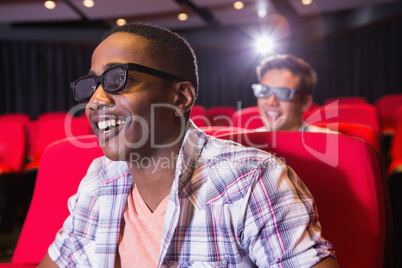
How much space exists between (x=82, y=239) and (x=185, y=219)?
0.37m

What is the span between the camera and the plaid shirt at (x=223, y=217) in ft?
2.60

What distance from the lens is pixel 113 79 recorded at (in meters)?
0.95

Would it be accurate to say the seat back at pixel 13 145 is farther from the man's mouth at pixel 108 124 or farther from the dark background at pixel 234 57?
the dark background at pixel 234 57

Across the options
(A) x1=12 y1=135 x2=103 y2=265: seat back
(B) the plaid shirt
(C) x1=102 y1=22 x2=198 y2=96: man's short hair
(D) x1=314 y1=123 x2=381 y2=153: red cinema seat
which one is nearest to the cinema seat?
(A) x1=12 y1=135 x2=103 y2=265: seat back

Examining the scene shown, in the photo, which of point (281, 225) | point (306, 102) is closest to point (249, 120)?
point (306, 102)

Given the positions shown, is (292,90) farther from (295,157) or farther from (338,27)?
(338,27)

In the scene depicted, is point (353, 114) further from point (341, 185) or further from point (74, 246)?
point (74, 246)

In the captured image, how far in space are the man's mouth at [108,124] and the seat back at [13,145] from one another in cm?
249

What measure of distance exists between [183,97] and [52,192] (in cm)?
55

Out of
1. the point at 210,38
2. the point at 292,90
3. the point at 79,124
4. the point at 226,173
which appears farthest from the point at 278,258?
the point at 210,38

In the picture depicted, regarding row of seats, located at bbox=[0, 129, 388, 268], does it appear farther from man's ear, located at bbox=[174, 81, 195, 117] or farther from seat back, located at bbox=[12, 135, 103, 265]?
man's ear, located at bbox=[174, 81, 195, 117]

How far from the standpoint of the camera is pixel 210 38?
9.58m

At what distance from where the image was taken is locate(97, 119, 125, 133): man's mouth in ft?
3.17

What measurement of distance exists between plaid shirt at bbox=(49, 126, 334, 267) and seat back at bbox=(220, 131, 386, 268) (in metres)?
0.14
